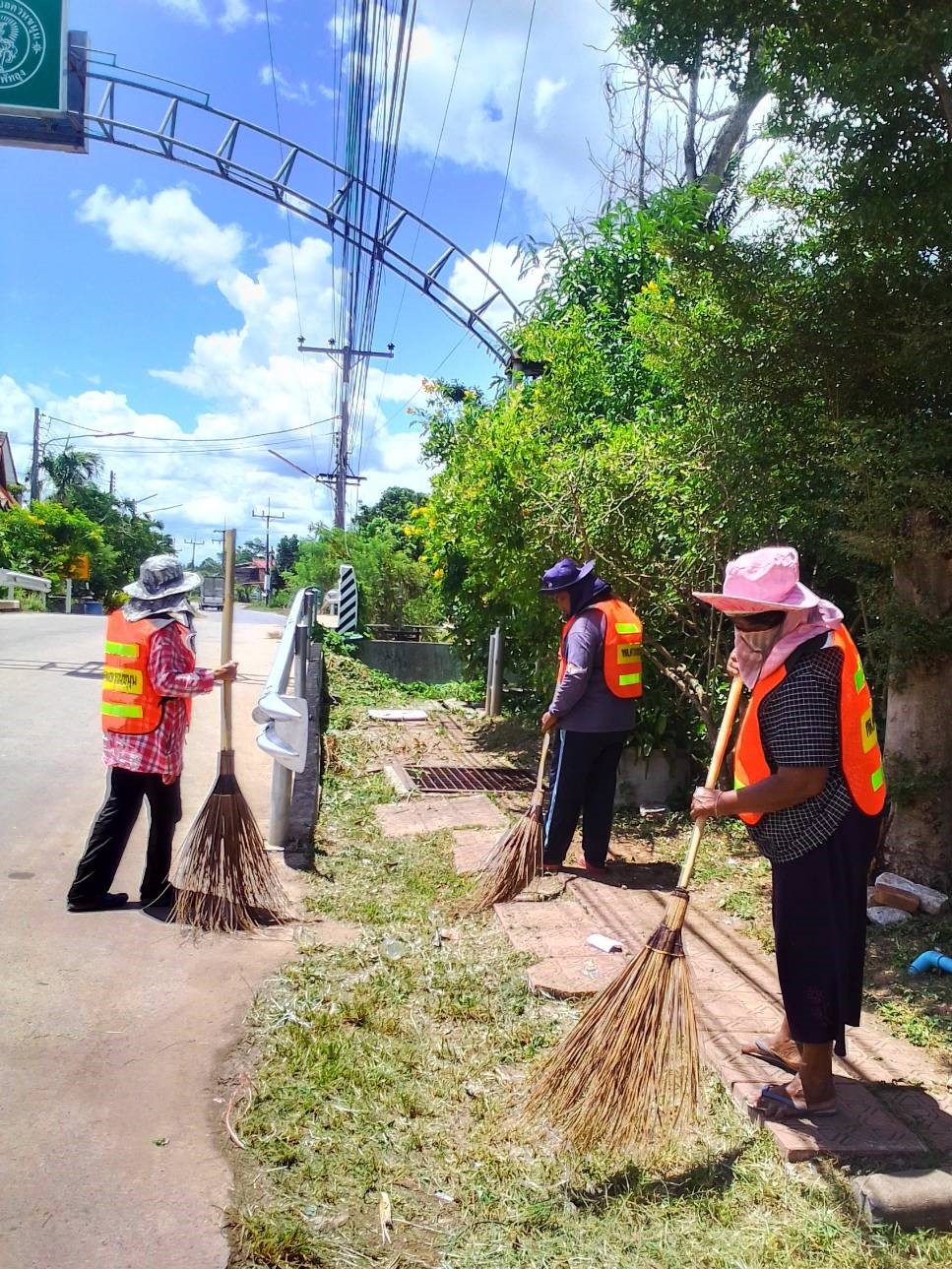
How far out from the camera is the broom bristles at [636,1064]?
2.78 m

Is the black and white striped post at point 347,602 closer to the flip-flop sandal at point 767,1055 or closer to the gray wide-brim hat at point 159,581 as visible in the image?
the gray wide-brim hat at point 159,581

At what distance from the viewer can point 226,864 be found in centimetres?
462

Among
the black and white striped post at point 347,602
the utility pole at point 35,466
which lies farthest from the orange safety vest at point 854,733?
the utility pole at point 35,466

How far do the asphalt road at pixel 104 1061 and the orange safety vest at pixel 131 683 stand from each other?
0.93m

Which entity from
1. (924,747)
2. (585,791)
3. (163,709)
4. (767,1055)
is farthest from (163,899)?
(924,747)

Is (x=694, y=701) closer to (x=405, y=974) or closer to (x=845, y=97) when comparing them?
(x=405, y=974)

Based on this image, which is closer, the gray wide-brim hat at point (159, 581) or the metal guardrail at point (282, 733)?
the gray wide-brim hat at point (159, 581)

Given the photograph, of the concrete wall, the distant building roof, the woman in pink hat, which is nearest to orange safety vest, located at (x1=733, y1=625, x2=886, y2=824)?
the woman in pink hat

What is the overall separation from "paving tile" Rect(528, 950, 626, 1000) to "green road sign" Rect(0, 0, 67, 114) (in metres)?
13.4

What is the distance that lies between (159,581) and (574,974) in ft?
8.26

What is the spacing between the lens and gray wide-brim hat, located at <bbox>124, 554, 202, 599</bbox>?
14.8 feet

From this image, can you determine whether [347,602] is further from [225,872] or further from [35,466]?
[35,466]

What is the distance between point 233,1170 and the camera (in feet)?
9.05

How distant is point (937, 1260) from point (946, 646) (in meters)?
2.81
